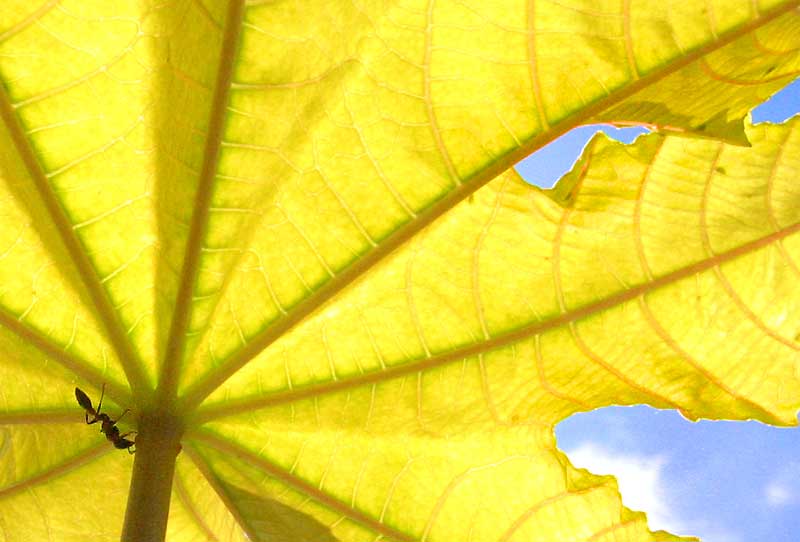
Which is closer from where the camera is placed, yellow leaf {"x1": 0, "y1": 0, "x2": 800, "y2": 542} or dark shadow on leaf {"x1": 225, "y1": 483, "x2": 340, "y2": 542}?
yellow leaf {"x1": 0, "y1": 0, "x2": 800, "y2": 542}

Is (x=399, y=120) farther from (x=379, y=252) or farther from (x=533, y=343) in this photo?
(x=533, y=343)

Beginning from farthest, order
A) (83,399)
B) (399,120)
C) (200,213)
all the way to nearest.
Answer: (83,399) < (200,213) < (399,120)

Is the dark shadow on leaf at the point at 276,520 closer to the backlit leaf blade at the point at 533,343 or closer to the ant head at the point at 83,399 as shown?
the backlit leaf blade at the point at 533,343

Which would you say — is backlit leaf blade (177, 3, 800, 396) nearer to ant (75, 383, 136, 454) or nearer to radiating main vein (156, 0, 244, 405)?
radiating main vein (156, 0, 244, 405)

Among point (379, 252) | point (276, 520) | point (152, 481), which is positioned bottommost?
point (152, 481)

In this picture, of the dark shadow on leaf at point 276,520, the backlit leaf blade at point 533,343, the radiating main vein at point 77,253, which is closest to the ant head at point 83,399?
the radiating main vein at point 77,253

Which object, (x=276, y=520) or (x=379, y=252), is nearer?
(x=379, y=252)

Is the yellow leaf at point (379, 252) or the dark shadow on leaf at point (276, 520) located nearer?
the yellow leaf at point (379, 252)

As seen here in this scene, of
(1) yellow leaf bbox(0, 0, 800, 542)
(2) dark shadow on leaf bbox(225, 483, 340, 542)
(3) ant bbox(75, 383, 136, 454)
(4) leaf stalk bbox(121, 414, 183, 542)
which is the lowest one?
(4) leaf stalk bbox(121, 414, 183, 542)

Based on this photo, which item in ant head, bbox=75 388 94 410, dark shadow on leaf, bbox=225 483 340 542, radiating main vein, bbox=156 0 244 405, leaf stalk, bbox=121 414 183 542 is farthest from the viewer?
dark shadow on leaf, bbox=225 483 340 542

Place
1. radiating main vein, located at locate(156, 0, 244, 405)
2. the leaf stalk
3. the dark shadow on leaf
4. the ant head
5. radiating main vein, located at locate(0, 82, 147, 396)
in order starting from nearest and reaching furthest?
radiating main vein, located at locate(156, 0, 244, 405), radiating main vein, located at locate(0, 82, 147, 396), the leaf stalk, the ant head, the dark shadow on leaf

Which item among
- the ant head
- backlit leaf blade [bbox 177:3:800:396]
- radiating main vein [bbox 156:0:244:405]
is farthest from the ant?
backlit leaf blade [bbox 177:3:800:396]

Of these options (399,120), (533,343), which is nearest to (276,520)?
(533,343)
